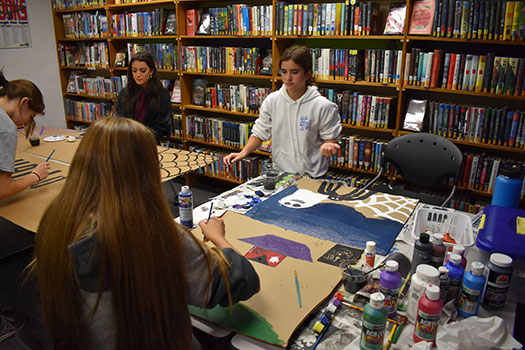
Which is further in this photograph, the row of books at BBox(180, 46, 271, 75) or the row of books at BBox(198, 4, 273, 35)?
the row of books at BBox(180, 46, 271, 75)

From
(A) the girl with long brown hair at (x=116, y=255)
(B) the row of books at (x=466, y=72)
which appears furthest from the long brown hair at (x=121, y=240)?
(B) the row of books at (x=466, y=72)

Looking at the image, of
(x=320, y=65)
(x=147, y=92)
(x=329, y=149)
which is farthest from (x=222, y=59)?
(x=329, y=149)

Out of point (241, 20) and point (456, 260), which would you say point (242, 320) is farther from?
point (241, 20)

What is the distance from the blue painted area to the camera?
1539 millimetres

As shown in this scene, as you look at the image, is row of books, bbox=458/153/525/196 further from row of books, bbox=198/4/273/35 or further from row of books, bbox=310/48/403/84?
row of books, bbox=198/4/273/35

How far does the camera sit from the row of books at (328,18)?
9.51 ft

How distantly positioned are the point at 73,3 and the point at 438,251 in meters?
5.15

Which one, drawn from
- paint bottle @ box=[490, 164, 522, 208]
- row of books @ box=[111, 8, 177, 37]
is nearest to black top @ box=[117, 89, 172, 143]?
A: row of books @ box=[111, 8, 177, 37]

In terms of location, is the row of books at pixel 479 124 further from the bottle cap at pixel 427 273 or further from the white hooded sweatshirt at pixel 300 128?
the bottle cap at pixel 427 273

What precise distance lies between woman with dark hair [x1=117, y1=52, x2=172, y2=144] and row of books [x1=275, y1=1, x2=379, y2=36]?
1.13 m

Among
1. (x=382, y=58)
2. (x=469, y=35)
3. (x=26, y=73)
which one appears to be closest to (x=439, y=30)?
(x=469, y=35)

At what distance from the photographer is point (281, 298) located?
117cm

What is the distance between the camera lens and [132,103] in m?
3.35

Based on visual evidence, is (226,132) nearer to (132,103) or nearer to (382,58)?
(132,103)
